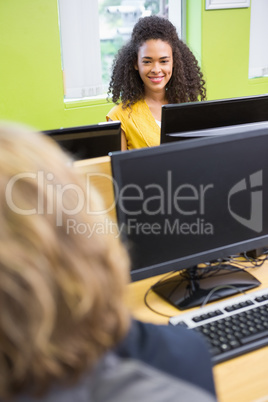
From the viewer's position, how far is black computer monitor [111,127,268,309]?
109cm

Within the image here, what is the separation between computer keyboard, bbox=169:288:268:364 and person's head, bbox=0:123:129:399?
1.54 feet

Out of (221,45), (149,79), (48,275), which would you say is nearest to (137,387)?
(48,275)

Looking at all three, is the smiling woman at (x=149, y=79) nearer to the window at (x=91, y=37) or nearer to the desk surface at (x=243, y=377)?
the window at (x=91, y=37)

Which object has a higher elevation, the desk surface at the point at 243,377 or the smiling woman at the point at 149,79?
the smiling woman at the point at 149,79

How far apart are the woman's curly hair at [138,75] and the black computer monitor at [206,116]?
0.98 m

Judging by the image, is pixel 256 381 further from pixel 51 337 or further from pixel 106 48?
pixel 106 48

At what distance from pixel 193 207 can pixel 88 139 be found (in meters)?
0.41

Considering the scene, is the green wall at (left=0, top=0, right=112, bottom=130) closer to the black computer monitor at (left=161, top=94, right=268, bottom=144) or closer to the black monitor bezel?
the black computer monitor at (left=161, top=94, right=268, bottom=144)

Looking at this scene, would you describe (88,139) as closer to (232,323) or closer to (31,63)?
(232,323)

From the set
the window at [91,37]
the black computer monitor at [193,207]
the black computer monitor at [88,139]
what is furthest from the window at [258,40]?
the black computer monitor at [193,207]

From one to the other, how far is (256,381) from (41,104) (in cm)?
249

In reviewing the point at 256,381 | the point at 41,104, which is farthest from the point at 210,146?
the point at 41,104

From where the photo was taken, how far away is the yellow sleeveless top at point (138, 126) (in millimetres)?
2395

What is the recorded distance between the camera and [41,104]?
3.06 m
